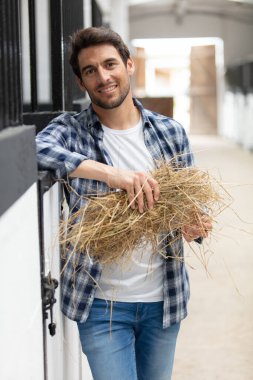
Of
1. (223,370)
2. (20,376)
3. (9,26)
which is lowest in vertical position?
(223,370)

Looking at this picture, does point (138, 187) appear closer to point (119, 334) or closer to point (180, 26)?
point (119, 334)

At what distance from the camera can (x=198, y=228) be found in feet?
5.64

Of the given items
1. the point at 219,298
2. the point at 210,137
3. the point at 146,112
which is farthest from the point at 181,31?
the point at 146,112

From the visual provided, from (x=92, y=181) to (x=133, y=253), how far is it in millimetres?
228

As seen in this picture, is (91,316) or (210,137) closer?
(91,316)

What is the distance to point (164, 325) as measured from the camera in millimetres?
1876

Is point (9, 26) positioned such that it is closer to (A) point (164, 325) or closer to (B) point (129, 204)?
(B) point (129, 204)

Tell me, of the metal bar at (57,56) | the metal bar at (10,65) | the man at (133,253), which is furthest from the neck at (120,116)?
the metal bar at (57,56)

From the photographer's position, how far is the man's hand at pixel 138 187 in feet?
5.17

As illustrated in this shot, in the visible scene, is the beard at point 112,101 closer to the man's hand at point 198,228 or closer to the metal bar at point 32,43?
the man's hand at point 198,228

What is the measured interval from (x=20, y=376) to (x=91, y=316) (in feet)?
2.17

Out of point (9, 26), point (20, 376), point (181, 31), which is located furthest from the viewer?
point (181, 31)

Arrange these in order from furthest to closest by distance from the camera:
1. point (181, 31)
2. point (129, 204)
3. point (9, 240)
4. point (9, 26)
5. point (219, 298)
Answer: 1. point (181, 31)
2. point (219, 298)
3. point (129, 204)
4. point (9, 26)
5. point (9, 240)

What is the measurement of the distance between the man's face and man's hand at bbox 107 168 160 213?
0.88 ft
